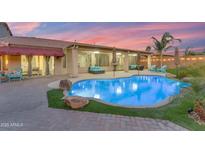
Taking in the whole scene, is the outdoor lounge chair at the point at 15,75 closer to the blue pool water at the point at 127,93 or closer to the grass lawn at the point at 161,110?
the blue pool water at the point at 127,93

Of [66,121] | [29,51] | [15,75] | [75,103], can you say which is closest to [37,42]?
[29,51]

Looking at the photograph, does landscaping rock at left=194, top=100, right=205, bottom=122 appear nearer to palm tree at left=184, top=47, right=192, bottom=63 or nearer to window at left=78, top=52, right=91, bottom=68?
palm tree at left=184, top=47, right=192, bottom=63

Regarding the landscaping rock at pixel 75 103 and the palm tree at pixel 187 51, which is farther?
the palm tree at pixel 187 51

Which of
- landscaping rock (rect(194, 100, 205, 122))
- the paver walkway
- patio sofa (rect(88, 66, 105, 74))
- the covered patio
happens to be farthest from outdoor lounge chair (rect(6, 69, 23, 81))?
landscaping rock (rect(194, 100, 205, 122))

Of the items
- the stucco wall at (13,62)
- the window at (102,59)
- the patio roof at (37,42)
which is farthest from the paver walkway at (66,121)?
the window at (102,59)

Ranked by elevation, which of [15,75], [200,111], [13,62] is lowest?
[200,111]

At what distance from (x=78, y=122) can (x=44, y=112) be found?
1.67 m

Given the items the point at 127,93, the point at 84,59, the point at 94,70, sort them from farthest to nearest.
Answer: the point at 94,70 → the point at 84,59 → the point at 127,93

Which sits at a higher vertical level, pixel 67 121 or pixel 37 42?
pixel 37 42

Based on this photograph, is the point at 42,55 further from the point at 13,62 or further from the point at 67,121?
the point at 67,121
